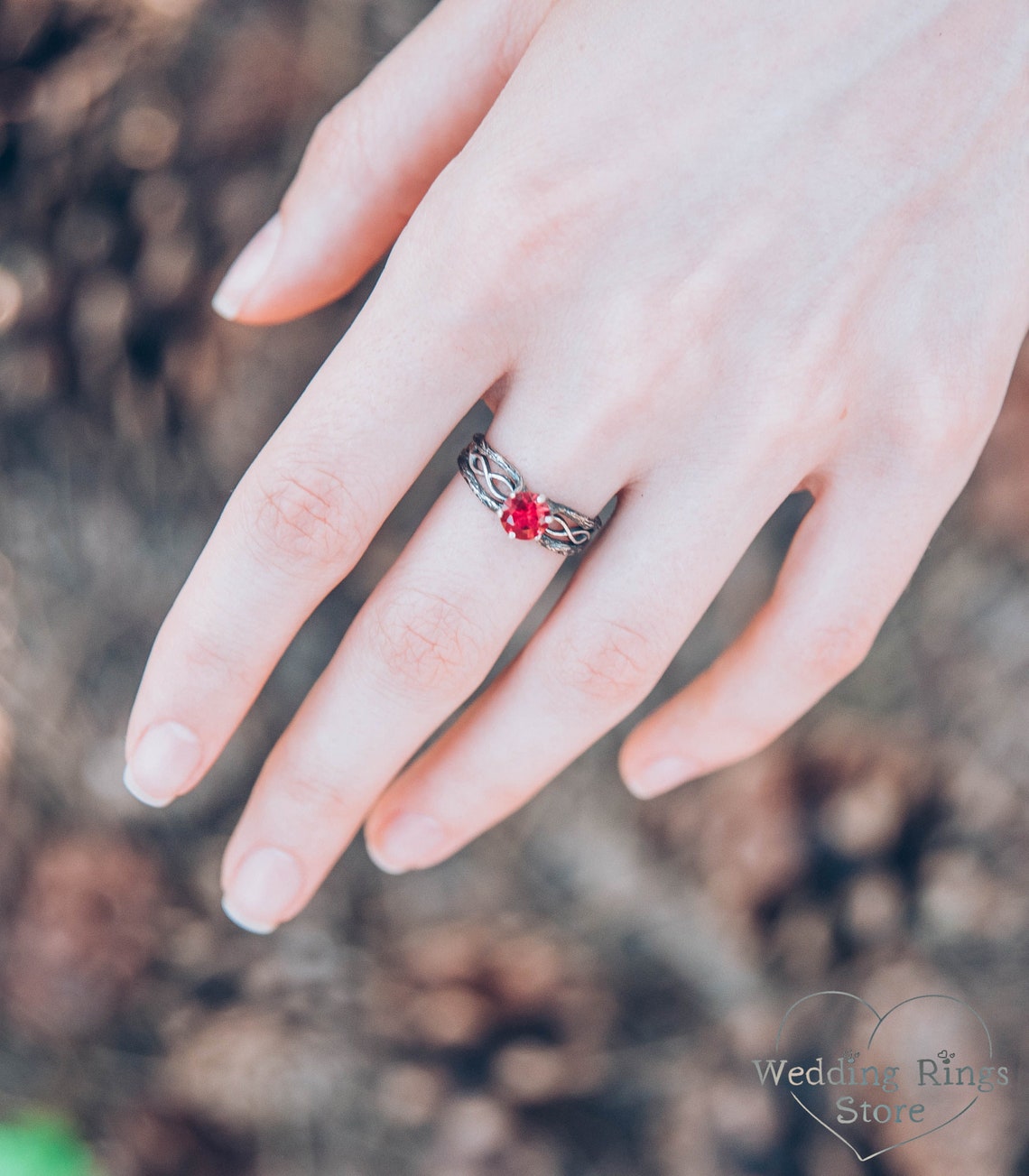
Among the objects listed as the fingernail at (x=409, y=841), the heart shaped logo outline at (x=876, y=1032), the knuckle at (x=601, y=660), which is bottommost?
the heart shaped logo outline at (x=876, y=1032)

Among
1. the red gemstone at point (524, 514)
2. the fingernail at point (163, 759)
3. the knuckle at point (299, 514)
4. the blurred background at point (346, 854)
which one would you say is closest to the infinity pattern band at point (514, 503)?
the red gemstone at point (524, 514)

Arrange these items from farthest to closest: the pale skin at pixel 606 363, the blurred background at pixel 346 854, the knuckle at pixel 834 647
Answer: the blurred background at pixel 346 854, the knuckle at pixel 834 647, the pale skin at pixel 606 363

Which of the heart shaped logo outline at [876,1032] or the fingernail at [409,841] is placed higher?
the fingernail at [409,841]

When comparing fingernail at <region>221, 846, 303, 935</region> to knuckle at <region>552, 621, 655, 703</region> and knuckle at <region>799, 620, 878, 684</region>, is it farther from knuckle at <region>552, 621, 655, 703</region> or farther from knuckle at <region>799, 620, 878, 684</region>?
knuckle at <region>799, 620, 878, 684</region>

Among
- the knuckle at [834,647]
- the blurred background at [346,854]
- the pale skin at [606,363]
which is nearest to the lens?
the pale skin at [606,363]

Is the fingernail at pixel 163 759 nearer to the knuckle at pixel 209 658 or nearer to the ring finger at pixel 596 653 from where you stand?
the knuckle at pixel 209 658

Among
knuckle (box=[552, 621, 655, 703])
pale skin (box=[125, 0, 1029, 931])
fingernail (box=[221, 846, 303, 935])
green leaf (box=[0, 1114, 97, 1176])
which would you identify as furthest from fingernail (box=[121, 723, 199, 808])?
green leaf (box=[0, 1114, 97, 1176])

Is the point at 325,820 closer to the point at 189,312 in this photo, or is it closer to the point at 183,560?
the point at 183,560
